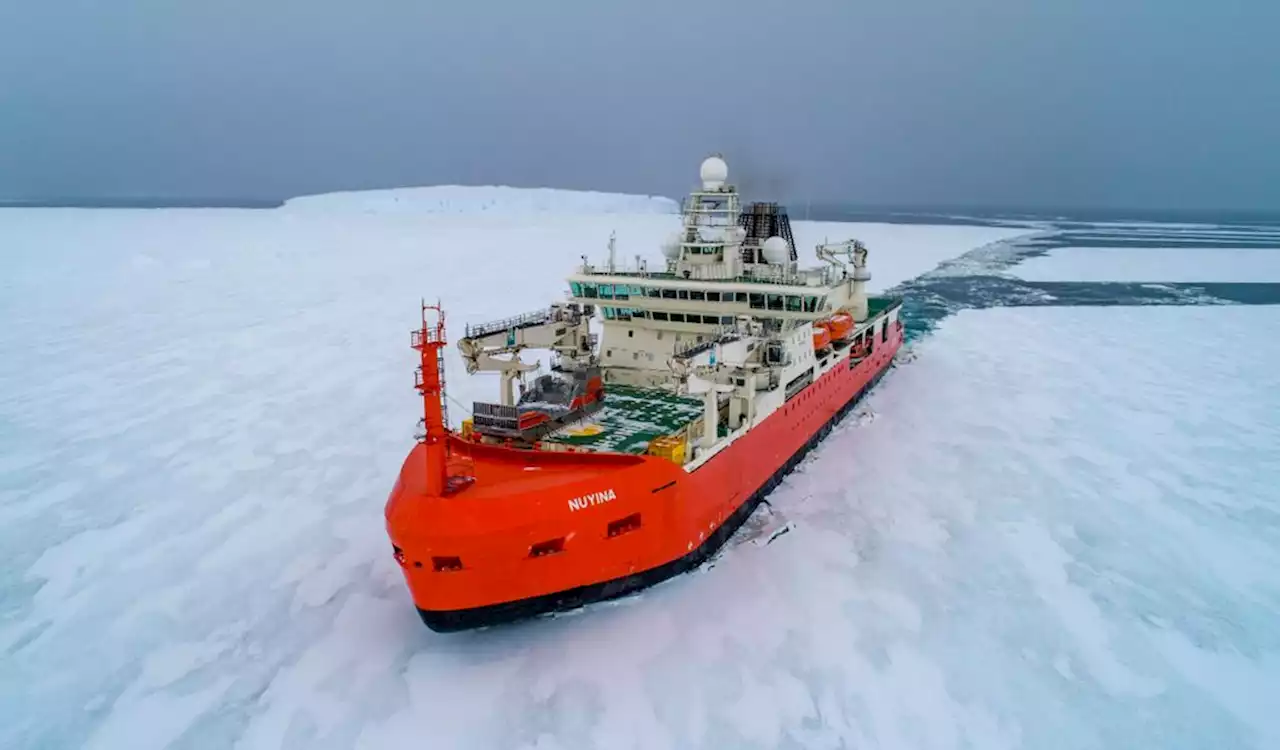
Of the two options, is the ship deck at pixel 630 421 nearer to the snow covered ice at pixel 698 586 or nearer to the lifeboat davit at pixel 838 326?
the snow covered ice at pixel 698 586

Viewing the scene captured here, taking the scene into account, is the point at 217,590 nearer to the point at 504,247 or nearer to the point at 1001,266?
the point at 504,247

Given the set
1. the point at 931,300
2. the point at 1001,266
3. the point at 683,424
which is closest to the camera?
the point at 683,424

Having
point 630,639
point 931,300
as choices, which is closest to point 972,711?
point 630,639

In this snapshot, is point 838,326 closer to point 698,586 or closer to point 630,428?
point 630,428

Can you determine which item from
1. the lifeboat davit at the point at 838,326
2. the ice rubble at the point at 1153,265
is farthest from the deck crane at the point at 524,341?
the ice rubble at the point at 1153,265

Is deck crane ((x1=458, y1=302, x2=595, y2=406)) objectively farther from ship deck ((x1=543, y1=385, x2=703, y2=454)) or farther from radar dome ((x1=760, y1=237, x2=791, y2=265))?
radar dome ((x1=760, y1=237, x2=791, y2=265))

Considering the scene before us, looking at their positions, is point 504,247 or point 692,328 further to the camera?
point 504,247
